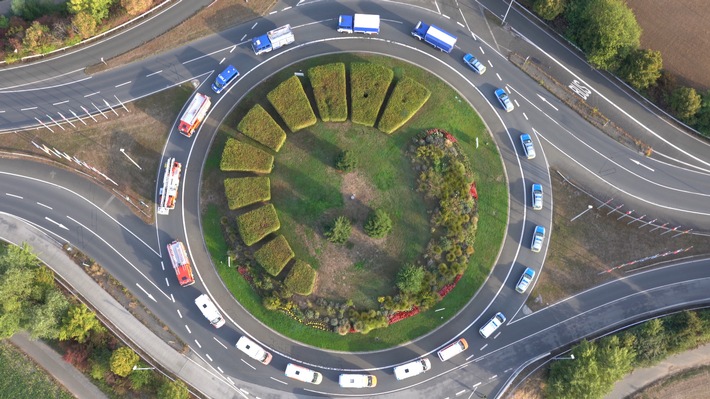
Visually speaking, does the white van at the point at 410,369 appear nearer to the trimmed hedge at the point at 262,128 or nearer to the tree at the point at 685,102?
the trimmed hedge at the point at 262,128

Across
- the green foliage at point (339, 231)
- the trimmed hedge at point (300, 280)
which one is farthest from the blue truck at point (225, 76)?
the trimmed hedge at point (300, 280)

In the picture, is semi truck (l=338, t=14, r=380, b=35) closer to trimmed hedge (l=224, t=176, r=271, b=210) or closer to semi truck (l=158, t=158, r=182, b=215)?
trimmed hedge (l=224, t=176, r=271, b=210)

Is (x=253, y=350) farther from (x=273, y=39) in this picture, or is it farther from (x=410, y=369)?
(x=273, y=39)

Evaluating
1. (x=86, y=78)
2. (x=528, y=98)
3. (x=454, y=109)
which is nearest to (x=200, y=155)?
(x=86, y=78)

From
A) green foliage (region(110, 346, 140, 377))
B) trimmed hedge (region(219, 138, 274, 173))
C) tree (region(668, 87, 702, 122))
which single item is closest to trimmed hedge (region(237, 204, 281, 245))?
trimmed hedge (region(219, 138, 274, 173))

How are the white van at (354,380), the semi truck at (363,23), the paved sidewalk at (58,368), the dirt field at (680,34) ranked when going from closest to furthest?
the white van at (354,380) → the paved sidewalk at (58,368) → the semi truck at (363,23) → the dirt field at (680,34)

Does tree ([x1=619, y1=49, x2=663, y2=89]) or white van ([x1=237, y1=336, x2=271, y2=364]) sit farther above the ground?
tree ([x1=619, y1=49, x2=663, y2=89])

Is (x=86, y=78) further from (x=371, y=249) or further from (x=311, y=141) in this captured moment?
(x=371, y=249)
